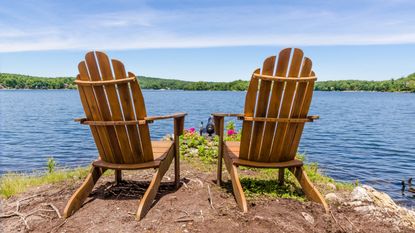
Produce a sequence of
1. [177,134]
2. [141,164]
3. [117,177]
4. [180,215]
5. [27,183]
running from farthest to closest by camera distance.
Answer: [27,183], [117,177], [177,134], [141,164], [180,215]

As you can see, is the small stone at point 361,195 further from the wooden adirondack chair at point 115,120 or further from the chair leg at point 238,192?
the wooden adirondack chair at point 115,120

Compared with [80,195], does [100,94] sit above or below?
above

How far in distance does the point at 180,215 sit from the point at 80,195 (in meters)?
1.27

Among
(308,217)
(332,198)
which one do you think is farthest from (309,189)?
(308,217)

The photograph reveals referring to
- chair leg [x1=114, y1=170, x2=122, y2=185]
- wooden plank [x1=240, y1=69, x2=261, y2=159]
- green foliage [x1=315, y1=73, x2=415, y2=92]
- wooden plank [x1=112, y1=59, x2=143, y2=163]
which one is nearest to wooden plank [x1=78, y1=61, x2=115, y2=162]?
wooden plank [x1=112, y1=59, x2=143, y2=163]

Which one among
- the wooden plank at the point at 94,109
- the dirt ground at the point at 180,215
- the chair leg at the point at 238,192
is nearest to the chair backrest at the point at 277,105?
the chair leg at the point at 238,192

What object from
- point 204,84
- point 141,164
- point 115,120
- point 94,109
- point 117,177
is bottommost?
point 204,84

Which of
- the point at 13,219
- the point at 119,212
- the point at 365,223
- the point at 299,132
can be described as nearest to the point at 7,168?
the point at 13,219

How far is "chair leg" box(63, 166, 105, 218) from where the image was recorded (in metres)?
3.72

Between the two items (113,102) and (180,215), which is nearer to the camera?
(180,215)

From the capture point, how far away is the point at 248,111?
4078mm

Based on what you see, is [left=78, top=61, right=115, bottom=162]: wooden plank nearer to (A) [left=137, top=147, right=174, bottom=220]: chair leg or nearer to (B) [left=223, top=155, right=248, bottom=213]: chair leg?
(A) [left=137, top=147, right=174, bottom=220]: chair leg

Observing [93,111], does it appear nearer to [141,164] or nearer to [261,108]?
[141,164]

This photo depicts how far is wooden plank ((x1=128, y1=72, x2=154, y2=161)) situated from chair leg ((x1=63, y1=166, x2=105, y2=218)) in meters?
0.71
